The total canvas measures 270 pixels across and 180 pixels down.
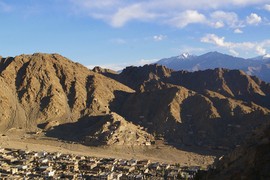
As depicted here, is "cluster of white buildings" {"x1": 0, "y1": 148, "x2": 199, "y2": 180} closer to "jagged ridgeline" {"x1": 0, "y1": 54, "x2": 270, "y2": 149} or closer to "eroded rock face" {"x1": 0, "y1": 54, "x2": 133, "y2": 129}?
"jagged ridgeline" {"x1": 0, "y1": 54, "x2": 270, "y2": 149}

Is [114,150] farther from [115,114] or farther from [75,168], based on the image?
[75,168]

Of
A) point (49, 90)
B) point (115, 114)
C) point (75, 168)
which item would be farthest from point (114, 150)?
point (49, 90)

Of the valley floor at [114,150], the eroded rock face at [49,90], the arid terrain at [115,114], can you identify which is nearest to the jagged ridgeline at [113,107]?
the eroded rock face at [49,90]

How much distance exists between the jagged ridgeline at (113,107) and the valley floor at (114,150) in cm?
447

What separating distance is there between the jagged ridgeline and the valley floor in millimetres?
4471

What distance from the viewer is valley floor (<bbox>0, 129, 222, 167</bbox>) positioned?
4124 inches

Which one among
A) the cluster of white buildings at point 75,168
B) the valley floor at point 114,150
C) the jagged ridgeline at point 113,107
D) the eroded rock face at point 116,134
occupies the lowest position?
the cluster of white buildings at point 75,168

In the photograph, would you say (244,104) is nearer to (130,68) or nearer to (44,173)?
(130,68)

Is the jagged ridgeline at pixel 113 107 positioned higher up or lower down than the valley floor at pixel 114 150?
higher up

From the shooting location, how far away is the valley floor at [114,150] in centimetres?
10475

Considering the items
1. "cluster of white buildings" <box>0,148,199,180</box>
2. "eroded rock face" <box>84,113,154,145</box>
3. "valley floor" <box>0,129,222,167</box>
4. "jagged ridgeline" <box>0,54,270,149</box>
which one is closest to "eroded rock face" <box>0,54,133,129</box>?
"jagged ridgeline" <box>0,54,270,149</box>

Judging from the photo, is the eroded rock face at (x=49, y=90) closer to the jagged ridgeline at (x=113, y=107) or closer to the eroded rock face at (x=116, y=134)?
the jagged ridgeline at (x=113, y=107)

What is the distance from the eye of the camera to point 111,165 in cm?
8500

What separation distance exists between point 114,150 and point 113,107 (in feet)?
130
